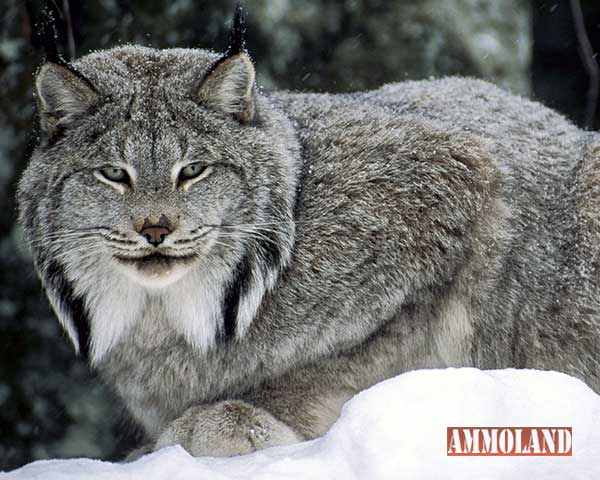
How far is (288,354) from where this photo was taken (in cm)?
369

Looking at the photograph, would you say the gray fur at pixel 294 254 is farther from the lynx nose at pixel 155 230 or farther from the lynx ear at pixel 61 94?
the lynx nose at pixel 155 230

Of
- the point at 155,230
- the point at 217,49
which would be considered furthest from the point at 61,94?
the point at 217,49

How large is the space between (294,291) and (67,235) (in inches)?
33.5

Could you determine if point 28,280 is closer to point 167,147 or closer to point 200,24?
point 200,24

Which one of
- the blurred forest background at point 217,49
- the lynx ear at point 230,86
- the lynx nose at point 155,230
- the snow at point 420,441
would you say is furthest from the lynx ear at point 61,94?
the blurred forest background at point 217,49

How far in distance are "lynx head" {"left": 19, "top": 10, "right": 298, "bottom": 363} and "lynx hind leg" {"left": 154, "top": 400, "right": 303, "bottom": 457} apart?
280mm

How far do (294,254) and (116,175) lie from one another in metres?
0.74

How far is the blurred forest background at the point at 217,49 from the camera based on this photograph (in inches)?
204

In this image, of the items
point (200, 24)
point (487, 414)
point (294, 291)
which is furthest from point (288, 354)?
point (200, 24)

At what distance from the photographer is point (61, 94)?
3395mm

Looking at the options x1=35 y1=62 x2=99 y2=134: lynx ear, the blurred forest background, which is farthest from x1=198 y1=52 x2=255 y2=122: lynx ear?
the blurred forest background

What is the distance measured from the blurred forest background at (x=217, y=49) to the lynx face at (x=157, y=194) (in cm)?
142

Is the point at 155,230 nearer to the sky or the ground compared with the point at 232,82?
nearer to the ground

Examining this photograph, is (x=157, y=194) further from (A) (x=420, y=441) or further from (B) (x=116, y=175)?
(A) (x=420, y=441)
